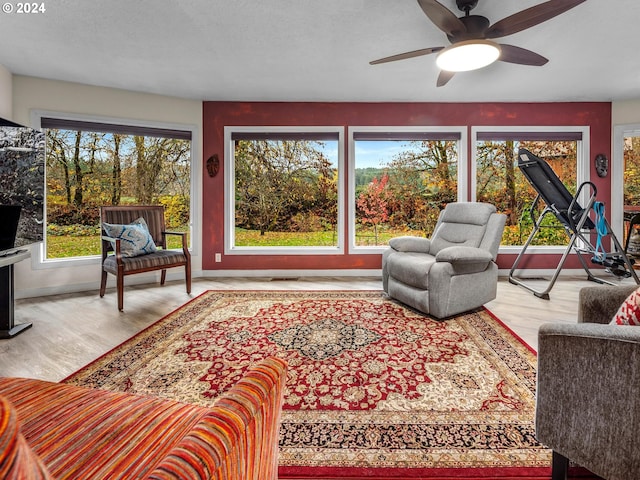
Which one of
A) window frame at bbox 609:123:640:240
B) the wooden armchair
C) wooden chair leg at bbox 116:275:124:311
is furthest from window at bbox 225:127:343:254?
window frame at bbox 609:123:640:240

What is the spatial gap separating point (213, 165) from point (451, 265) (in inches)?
129

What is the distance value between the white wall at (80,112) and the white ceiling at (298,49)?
150mm

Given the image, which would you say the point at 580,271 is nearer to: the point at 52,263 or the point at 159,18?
the point at 159,18

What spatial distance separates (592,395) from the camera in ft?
3.09

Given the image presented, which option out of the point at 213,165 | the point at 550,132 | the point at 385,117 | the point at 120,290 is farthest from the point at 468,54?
the point at 120,290

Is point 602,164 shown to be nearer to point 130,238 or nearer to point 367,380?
point 367,380

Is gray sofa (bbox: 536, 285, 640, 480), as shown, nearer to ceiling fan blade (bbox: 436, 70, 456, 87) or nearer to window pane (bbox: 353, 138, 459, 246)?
ceiling fan blade (bbox: 436, 70, 456, 87)

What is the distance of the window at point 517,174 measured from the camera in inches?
175

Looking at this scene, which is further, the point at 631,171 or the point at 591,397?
the point at 631,171

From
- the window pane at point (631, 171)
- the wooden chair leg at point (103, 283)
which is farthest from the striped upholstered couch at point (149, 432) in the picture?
the window pane at point (631, 171)

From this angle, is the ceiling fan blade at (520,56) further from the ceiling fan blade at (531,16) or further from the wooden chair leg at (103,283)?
the wooden chair leg at (103,283)

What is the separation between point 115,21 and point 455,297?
137 inches

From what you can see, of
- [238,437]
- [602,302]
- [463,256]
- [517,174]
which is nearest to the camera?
[238,437]

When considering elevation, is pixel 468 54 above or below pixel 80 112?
below
